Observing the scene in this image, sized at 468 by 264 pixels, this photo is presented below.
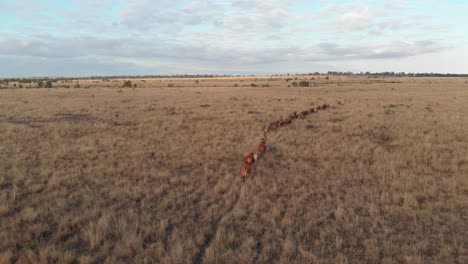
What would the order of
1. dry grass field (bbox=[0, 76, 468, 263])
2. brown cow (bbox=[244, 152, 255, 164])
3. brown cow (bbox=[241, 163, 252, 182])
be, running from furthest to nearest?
brown cow (bbox=[244, 152, 255, 164]) → brown cow (bbox=[241, 163, 252, 182]) → dry grass field (bbox=[0, 76, 468, 263])

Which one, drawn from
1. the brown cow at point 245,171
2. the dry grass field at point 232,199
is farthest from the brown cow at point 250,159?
the dry grass field at point 232,199

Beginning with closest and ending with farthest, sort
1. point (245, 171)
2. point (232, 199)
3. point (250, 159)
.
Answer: point (232, 199), point (245, 171), point (250, 159)

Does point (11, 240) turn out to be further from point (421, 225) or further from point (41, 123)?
point (41, 123)

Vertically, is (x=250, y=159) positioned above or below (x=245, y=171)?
above

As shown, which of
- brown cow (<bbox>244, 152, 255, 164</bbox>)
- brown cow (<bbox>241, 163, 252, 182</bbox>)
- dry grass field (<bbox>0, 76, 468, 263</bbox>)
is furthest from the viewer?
brown cow (<bbox>244, 152, 255, 164</bbox>)

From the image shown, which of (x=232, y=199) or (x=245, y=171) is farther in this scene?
(x=245, y=171)

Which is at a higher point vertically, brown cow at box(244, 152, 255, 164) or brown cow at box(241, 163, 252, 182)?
brown cow at box(244, 152, 255, 164)

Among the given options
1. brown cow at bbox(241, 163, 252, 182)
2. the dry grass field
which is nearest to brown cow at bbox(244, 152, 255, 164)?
brown cow at bbox(241, 163, 252, 182)

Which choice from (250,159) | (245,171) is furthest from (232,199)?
(250,159)

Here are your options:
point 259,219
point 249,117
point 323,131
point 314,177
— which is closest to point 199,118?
point 249,117

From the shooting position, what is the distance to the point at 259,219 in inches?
257

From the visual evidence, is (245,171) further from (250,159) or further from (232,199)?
(232,199)

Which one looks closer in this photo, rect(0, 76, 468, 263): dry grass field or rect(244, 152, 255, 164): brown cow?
rect(0, 76, 468, 263): dry grass field

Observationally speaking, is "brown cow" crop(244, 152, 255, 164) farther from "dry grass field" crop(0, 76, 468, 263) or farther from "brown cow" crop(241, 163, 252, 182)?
"dry grass field" crop(0, 76, 468, 263)
